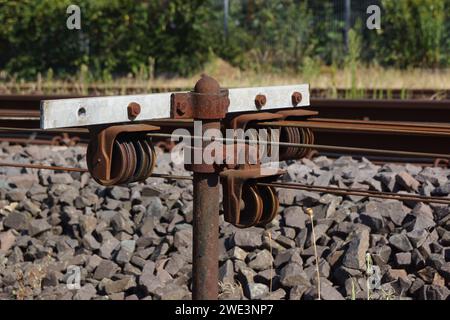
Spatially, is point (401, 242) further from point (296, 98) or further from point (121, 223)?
point (121, 223)

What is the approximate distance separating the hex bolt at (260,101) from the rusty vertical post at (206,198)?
10.3 inches

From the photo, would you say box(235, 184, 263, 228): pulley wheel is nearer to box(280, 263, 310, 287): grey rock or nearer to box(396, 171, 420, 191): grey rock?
box(280, 263, 310, 287): grey rock

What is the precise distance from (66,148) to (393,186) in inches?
132

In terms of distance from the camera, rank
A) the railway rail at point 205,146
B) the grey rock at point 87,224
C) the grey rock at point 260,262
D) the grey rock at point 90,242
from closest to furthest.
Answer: the railway rail at point 205,146 → the grey rock at point 260,262 → the grey rock at point 90,242 → the grey rock at point 87,224

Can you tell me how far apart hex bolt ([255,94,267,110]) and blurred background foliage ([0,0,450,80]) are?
1121cm

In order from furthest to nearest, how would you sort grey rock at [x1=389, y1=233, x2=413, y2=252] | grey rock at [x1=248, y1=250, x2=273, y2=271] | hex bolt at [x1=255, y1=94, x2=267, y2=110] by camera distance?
grey rock at [x1=248, y1=250, x2=273, y2=271] < grey rock at [x1=389, y1=233, x2=413, y2=252] < hex bolt at [x1=255, y1=94, x2=267, y2=110]

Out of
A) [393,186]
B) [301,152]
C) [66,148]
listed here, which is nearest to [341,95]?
[66,148]

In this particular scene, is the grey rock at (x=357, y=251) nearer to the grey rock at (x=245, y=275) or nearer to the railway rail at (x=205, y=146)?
the grey rock at (x=245, y=275)

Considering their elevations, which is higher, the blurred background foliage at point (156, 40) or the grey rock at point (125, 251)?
the blurred background foliage at point (156, 40)

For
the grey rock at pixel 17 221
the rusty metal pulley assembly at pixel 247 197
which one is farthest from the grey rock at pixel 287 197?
the rusty metal pulley assembly at pixel 247 197

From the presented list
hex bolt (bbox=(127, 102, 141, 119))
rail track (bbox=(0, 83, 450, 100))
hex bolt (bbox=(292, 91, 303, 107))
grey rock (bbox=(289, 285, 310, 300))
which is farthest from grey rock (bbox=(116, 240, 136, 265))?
rail track (bbox=(0, 83, 450, 100))

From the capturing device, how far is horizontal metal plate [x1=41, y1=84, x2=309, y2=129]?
2.95m

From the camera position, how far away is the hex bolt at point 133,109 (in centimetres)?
309

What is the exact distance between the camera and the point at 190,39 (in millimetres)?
17078
